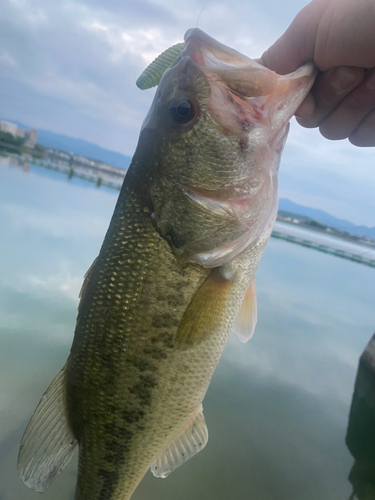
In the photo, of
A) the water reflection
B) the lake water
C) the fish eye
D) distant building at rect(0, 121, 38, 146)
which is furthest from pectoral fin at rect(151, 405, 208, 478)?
distant building at rect(0, 121, 38, 146)

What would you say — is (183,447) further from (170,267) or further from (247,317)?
(170,267)

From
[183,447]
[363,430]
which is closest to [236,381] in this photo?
[363,430]

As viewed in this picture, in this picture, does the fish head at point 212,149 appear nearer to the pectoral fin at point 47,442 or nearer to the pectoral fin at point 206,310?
the pectoral fin at point 206,310

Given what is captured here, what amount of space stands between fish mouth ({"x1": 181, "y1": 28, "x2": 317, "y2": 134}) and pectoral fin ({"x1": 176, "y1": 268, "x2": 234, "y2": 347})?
2.14 feet

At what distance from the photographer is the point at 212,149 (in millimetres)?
1182

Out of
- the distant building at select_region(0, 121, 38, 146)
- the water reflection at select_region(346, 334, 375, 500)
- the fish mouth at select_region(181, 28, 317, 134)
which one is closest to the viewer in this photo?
the fish mouth at select_region(181, 28, 317, 134)

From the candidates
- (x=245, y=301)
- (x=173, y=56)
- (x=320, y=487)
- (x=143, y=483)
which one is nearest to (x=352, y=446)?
(x=320, y=487)

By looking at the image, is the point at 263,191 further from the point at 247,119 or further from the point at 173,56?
the point at 173,56

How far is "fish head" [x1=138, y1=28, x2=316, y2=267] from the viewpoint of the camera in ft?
3.78

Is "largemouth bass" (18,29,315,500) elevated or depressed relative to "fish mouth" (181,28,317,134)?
depressed

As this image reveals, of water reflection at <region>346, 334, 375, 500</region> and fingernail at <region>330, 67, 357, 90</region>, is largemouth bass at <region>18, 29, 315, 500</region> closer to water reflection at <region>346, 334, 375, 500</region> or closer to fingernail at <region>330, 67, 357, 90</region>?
fingernail at <region>330, 67, 357, 90</region>

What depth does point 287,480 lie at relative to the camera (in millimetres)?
4109

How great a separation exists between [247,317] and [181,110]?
3.33 ft

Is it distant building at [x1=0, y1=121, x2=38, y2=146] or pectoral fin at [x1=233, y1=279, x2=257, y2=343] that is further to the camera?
distant building at [x1=0, y1=121, x2=38, y2=146]
